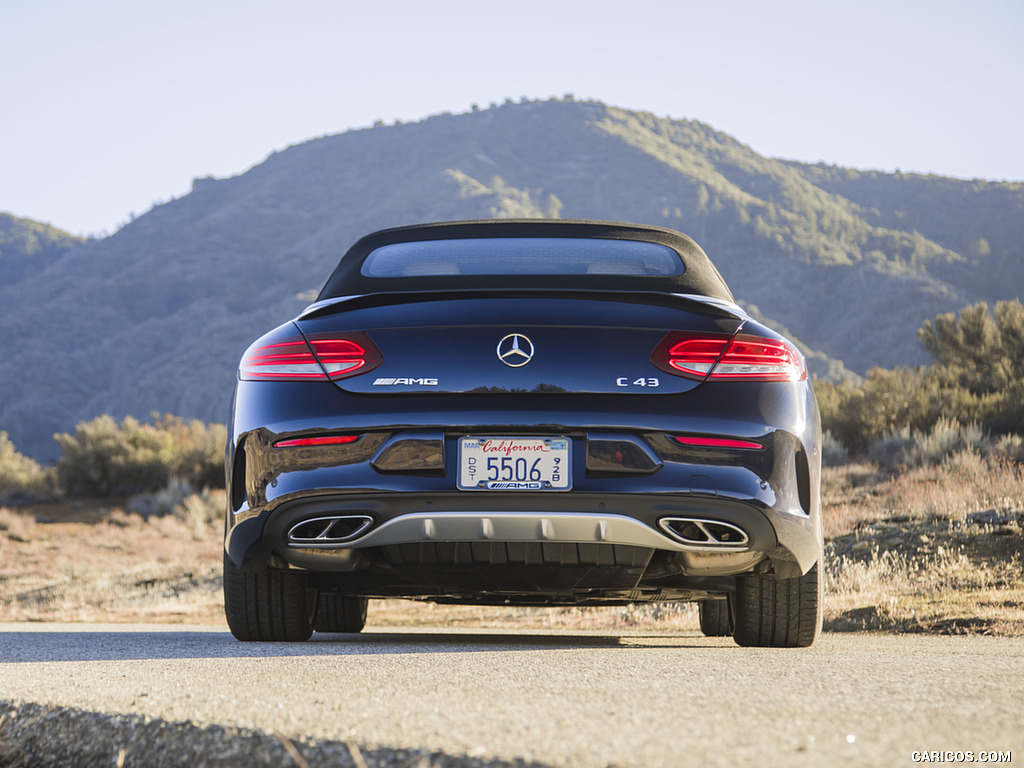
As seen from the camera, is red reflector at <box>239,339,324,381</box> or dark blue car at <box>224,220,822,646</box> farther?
red reflector at <box>239,339,324,381</box>

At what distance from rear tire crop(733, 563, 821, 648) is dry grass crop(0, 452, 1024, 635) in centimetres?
230

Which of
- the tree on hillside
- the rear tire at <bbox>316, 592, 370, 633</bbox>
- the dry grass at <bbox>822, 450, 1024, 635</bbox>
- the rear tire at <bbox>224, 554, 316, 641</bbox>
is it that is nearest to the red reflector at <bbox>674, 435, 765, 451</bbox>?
the rear tire at <bbox>224, 554, 316, 641</bbox>

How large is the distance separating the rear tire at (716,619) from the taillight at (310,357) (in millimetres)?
2730

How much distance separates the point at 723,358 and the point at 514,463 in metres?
0.88

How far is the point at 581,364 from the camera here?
3.87 m

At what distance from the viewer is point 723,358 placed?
13.0 feet

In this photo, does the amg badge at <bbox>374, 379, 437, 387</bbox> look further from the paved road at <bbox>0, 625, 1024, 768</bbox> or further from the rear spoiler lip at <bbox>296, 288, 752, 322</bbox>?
the paved road at <bbox>0, 625, 1024, 768</bbox>

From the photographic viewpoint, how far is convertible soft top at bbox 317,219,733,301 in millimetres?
4430

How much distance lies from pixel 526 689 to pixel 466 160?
Answer: 492 ft

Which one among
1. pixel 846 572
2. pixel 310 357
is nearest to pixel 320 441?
pixel 310 357

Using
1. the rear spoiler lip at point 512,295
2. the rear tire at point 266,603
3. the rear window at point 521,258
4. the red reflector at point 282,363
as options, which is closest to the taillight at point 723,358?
the rear spoiler lip at point 512,295

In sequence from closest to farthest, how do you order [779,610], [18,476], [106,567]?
[779,610]
[106,567]
[18,476]

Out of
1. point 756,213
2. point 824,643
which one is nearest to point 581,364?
point 824,643

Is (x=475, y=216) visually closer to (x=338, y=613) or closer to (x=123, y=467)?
(x=123, y=467)
